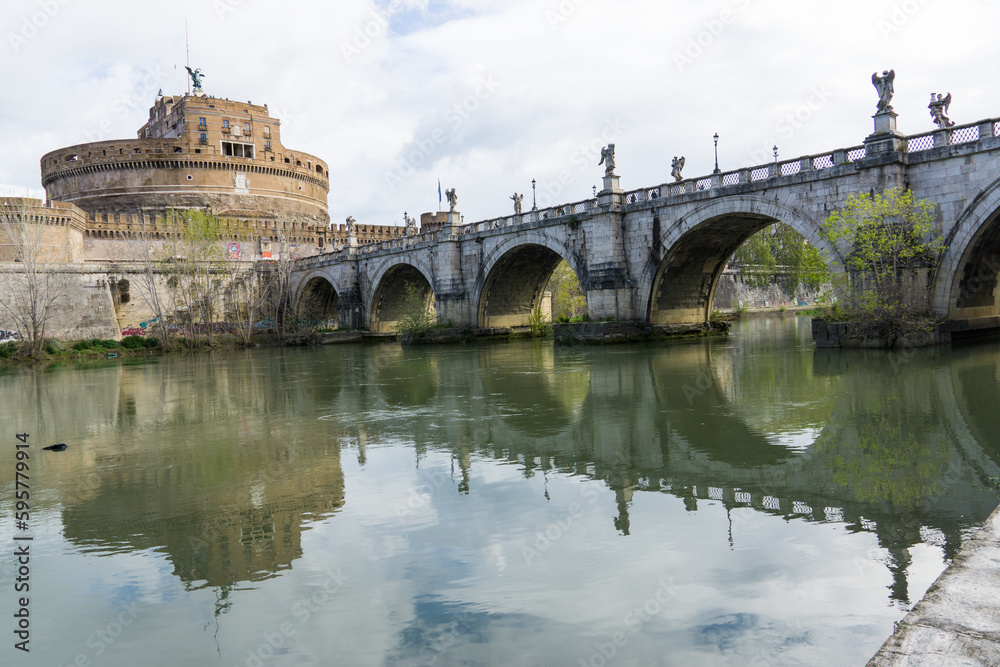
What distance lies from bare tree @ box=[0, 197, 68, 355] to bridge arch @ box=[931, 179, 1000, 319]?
35007 millimetres

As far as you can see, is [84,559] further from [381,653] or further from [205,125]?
[205,125]

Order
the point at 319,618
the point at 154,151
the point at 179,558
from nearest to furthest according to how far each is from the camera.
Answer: the point at 319,618 < the point at 179,558 < the point at 154,151

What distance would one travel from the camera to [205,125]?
204 ft

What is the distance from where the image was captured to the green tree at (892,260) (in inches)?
722

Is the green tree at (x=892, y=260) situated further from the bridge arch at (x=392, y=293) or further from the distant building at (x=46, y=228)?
the distant building at (x=46, y=228)

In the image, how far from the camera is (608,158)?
27.3m

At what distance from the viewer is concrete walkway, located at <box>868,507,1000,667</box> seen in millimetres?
2635

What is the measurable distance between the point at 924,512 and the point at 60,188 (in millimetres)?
71363

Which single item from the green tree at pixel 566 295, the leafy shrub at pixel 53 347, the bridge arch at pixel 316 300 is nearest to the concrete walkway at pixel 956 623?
the leafy shrub at pixel 53 347

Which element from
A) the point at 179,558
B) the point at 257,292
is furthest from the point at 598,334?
the point at 257,292

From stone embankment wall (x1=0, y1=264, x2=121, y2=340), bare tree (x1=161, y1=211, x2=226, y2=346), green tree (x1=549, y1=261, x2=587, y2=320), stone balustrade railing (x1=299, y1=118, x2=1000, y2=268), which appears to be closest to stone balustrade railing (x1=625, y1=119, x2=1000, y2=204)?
stone balustrade railing (x1=299, y1=118, x2=1000, y2=268)

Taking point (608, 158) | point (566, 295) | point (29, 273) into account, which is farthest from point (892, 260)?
point (29, 273)

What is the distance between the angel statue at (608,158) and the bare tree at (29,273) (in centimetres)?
2583

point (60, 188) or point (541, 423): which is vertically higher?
point (60, 188)
